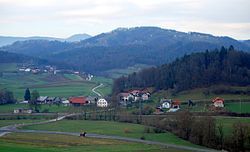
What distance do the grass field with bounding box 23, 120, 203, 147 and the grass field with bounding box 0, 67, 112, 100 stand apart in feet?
140

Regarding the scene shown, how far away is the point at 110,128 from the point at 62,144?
1709cm

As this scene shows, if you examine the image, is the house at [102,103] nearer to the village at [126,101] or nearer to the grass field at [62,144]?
the village at [126,101]

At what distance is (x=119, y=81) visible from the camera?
130 m

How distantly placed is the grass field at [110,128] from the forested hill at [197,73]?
128 ft

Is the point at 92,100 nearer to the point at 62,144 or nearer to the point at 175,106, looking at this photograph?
the point at 175,106

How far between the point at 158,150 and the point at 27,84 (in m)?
104

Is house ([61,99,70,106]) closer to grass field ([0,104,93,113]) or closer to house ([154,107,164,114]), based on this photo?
grass field ([0,104,93,113])

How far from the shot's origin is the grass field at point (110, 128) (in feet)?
217

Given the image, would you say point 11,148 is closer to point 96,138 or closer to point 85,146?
point 85,146

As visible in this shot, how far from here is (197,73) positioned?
12019 cm

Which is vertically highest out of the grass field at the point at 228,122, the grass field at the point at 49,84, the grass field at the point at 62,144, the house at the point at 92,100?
the grass field at the point at 49,84

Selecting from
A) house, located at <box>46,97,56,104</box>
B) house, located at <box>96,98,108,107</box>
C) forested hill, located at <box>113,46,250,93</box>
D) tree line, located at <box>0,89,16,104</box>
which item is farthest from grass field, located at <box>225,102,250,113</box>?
tree line, located at <box>0,89,16,104</box>

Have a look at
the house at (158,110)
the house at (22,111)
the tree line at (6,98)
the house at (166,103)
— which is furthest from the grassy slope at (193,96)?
the tree line at (6,98)

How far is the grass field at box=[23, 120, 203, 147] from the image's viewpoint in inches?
2608
